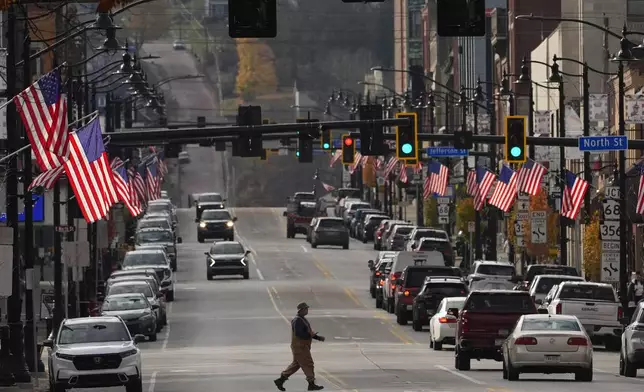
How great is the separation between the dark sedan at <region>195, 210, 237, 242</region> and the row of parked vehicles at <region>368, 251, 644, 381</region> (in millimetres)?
36119

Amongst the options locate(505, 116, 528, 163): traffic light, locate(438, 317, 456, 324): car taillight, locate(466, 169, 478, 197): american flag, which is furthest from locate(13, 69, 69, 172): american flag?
locate(466, 169, 478, 197): american flag

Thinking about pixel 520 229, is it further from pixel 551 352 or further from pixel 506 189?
pixel 551 352

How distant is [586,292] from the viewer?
5178 centimetres

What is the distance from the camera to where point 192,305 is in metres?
74.9

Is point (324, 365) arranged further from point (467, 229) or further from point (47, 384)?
point (467, 229)

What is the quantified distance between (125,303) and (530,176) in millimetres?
16427

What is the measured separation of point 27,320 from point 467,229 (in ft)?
179

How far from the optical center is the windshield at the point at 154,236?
98.0 m

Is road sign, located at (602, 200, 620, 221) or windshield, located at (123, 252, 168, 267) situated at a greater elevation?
road sign, located at (602, 200, 620, 221)

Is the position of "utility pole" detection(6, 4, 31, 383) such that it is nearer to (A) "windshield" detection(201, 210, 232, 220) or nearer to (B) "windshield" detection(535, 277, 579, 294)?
(B) "windshield" detection(535, 277, 579, 294)

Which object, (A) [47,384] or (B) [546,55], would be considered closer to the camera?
(A) [47,384]

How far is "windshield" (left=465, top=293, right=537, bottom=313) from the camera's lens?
44062 mm

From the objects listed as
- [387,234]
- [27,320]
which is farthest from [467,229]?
[27,320]

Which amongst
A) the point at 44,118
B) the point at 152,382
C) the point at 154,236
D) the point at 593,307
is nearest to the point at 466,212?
the point at 154,236
